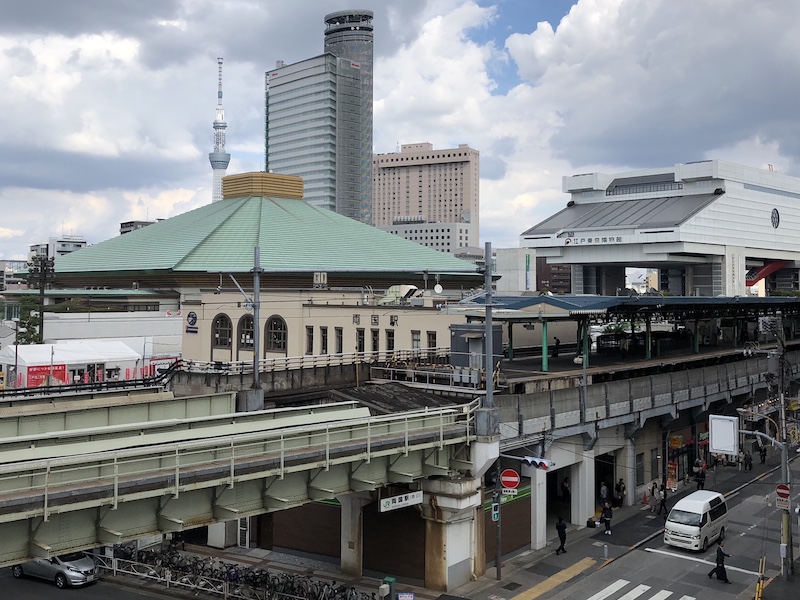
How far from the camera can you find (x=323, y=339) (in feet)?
168

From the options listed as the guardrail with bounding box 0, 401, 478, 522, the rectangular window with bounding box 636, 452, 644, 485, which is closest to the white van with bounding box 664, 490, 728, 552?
the rectangular window with bounding box 636, 452, 644, 485

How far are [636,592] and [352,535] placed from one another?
1073 centimetres

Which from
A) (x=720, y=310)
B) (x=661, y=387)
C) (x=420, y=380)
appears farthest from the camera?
(x=720, y=310)

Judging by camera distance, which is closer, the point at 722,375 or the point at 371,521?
the point at 371,521

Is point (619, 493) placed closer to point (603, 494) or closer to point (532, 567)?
point (603, 494)

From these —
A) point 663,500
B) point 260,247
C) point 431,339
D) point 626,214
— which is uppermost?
point 626,214

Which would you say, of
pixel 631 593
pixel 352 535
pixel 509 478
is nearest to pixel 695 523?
pixel 631 593

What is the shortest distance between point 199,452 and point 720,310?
48.8 metres

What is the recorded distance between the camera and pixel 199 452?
19.8 meters

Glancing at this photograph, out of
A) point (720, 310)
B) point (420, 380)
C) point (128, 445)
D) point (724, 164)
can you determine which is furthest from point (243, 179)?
point (724, 164)

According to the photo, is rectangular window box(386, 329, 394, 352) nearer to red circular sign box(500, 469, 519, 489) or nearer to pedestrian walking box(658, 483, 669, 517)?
pedestrian walking box(658, 483, 669, 517)

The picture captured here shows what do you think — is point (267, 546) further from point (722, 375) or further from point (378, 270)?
point (378, 270)

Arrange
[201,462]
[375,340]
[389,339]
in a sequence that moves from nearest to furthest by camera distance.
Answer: [201,462] < [389,339] < [375,340]

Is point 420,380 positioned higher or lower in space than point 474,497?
higher
